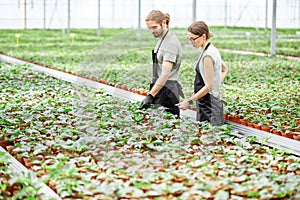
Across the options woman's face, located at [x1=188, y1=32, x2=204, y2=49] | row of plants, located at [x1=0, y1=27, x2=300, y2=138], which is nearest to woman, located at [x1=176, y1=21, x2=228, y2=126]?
woman's face, located at [x1=188, y1=32, x2=204, y2=49]

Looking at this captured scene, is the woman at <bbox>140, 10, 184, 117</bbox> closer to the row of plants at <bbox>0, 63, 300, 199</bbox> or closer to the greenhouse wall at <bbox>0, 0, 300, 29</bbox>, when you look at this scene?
the row of plants at <bbox>0, 63, 300, 199</bbox>

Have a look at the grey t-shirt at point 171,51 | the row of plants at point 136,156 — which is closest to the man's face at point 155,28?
the grey t-shirt at point 171,51

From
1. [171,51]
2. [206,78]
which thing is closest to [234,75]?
[171,51]

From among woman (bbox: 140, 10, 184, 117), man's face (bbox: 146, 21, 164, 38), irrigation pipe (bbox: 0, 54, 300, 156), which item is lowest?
irrigation pipe (bbox: 0, 54, 300, 156)

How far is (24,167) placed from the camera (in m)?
4.83

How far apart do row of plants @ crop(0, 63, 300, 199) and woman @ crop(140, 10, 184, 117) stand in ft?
0.63

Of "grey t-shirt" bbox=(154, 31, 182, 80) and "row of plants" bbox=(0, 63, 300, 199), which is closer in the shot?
"row of plants" bbox=(0, 63, 300, 199)

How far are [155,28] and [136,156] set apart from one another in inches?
68.2

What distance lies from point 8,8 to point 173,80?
30.0 m

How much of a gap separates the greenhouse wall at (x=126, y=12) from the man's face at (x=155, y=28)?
1063 inches

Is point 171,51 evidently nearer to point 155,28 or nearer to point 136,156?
point 155,28

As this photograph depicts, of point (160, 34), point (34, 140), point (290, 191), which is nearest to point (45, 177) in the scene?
point (34, 140)

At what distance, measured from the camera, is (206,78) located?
18.8 ft

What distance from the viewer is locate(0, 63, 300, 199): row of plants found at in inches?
158
